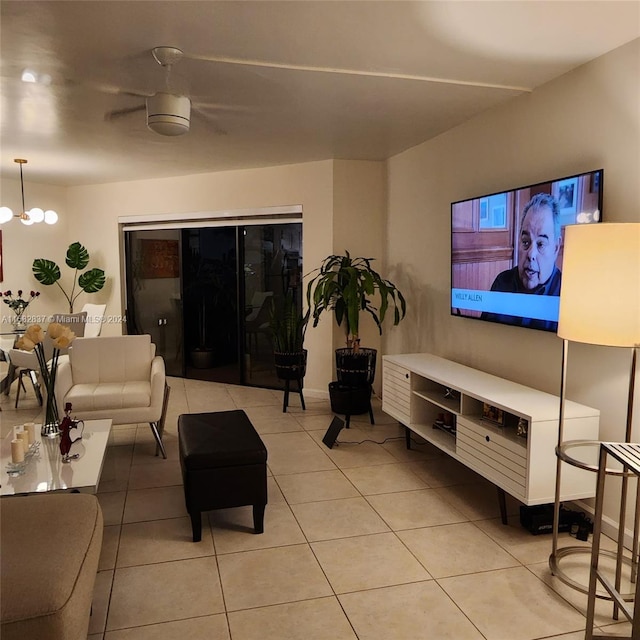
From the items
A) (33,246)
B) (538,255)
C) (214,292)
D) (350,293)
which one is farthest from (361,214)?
(33,246)

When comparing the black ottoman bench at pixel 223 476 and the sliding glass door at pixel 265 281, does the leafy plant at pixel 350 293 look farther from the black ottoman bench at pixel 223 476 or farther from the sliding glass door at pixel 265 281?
the black ottoman bench at pixel 223 476

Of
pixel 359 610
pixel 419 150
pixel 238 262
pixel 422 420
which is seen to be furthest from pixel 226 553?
pixel 238 262

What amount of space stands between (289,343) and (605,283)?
11.6 feet

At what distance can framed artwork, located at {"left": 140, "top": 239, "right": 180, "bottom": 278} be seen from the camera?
6.77 meters

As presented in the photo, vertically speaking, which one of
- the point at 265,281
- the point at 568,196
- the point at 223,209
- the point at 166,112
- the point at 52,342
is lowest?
the point at 52,342

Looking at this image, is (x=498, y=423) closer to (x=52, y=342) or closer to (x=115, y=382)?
(x=52, y=342)

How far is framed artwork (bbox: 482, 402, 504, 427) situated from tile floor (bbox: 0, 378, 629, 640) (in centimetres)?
50

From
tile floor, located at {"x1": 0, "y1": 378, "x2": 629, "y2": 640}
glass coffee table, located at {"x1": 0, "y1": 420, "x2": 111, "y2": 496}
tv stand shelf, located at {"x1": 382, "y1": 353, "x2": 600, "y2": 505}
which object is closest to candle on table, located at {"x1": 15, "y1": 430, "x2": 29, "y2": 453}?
glass coffee table, located at {"x1": 0, "y1": 420, "x2": 111, "y2": 496}

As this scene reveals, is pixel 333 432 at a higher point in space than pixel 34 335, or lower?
lower

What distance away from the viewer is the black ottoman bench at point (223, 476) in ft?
9.05

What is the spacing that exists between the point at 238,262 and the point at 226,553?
13.1 ft

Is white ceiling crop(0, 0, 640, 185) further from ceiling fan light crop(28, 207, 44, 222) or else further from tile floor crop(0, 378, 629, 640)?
tile floor crop(0, 378, 629, 640)

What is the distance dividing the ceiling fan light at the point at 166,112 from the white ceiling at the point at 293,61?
16 centimetres

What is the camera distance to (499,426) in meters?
3.09
